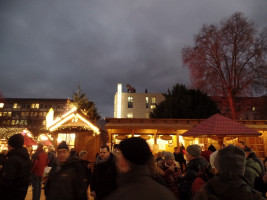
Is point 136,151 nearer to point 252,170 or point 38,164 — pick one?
point 252,170

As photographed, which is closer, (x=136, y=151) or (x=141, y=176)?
(x=141, y=176)

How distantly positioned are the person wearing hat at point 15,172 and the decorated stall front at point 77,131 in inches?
349

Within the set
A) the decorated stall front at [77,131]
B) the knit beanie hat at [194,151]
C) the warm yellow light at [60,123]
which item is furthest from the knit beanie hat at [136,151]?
the warm yellow light at [60,123]

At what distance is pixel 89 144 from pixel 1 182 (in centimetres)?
993

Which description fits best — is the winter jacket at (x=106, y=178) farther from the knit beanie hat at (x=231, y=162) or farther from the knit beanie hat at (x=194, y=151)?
the knit beanie hat at (x=231, y=162)

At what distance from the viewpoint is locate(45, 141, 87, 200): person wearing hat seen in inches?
121

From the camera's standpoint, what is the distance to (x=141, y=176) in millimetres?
1312

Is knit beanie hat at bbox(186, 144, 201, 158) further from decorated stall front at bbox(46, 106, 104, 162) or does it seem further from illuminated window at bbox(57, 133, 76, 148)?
illuminated window at bbox(57, 133, 76, 148)

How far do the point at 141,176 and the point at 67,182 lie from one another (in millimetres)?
2330

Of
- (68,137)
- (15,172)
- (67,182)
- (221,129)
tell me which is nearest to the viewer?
(67,182)

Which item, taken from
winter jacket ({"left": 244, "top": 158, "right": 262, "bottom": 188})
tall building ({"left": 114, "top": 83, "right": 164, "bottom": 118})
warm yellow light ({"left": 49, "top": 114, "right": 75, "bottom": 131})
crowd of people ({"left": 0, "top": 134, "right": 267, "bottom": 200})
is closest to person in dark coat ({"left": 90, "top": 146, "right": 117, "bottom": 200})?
crowd of people ({"left": 0, "top": 134, "right": 267, "bottom": 200})

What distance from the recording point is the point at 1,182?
336cm

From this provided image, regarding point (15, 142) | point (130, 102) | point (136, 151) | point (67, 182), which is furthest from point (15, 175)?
point (130, 102)

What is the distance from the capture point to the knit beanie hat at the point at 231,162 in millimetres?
1766
